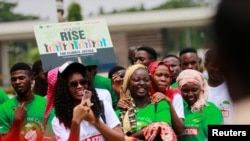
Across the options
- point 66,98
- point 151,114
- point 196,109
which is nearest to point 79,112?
point 66,98

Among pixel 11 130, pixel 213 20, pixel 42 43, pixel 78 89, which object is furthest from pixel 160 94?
pixel 213 20

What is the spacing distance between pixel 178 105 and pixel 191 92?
6.5 inches

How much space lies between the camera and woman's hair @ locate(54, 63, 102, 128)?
4105 millimetres

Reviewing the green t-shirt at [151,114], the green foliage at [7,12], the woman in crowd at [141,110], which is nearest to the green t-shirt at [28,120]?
the woman in crowd at [141,110]

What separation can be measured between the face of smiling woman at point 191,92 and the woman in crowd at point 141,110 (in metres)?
0.33

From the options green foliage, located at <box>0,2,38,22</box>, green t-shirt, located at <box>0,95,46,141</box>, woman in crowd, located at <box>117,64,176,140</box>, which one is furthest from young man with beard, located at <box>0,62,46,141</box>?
green foliage, located at <box>0,2,38,22</box>

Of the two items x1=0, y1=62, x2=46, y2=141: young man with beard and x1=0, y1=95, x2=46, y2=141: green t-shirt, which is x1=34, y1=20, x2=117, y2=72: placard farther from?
x1=0, y1=95, x2=46, y2=141: green t-shirt

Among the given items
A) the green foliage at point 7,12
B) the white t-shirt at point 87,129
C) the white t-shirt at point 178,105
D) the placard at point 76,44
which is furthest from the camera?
the green foliage at point 7,12

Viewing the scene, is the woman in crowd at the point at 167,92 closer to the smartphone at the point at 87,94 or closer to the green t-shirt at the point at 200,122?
the green t-shirt at the point at 200,122

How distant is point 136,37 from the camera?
128ft

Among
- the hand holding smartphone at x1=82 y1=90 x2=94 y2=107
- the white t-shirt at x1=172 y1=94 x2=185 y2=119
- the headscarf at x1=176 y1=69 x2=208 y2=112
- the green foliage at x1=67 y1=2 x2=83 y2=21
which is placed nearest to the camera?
the hand holding smartphone at x1=82 y1=90 x2=94 y2=107

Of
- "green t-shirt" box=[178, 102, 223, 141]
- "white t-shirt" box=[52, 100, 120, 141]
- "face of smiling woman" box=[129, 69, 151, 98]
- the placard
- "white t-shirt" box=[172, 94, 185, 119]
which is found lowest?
"green t-shirt" box=[178, 102, 223, 141]

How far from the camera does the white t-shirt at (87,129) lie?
3.99 meters

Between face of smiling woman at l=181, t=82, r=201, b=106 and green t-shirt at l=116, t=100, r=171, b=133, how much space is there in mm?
357
